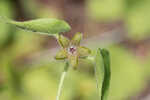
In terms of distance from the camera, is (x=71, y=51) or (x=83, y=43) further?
(x=83, y=43)

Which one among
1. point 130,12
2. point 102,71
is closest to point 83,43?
point 130,12

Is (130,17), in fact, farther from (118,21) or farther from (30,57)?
(30,57)

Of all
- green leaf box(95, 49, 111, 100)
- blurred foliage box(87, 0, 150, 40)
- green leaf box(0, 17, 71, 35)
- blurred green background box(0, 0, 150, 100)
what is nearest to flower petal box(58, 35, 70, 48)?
green leaf box(0, 17, 71, 35)

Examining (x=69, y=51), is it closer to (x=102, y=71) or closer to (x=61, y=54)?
(x=61, y=54)

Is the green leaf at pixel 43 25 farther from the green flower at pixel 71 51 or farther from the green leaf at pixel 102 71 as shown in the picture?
the green leaf at pixel 102 71

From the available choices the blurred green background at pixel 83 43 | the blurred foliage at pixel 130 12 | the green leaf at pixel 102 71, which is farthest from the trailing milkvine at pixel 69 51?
the blurred foliage at pixel 130 12

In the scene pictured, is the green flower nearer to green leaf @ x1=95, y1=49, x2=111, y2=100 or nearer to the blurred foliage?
green leaf @ x1=95, y1=49, x2=111, y2=100
